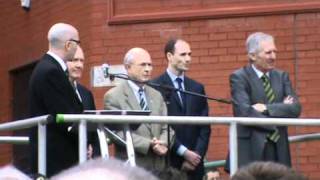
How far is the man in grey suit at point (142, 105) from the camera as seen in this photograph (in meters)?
7.55

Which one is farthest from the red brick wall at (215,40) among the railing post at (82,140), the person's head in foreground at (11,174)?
the person's head in foreground at (11,174)

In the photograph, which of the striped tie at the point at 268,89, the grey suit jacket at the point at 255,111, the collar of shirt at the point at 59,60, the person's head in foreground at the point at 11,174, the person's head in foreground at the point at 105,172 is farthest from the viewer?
the striped tie at the point at 268,89

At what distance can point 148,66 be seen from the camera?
8.27m

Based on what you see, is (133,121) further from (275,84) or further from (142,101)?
(275,84)

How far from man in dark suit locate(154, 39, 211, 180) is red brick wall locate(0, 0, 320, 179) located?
1832mm

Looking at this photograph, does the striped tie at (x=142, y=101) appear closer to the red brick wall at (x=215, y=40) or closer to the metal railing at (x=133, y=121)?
the metal railing at (x=133, y=121)

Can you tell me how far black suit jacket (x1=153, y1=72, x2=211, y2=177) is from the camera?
8156 millimetres

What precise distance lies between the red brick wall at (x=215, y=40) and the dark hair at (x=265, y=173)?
5.93 metres

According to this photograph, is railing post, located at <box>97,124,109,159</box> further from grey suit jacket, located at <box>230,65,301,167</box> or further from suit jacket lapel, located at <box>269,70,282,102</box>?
suit jacket lapel, located at <box>269,70,282,102</box>

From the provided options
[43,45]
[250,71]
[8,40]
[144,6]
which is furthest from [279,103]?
[8,40]

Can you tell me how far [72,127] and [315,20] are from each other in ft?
14.1

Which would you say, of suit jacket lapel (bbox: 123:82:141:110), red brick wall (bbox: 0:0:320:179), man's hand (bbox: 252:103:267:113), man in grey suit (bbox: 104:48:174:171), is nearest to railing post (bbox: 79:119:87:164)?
man in grey suit (bbox: 104:48:174:171)

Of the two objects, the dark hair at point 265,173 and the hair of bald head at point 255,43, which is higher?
the hair of bald head at point 255,43

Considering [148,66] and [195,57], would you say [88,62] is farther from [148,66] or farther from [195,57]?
[148,66]
